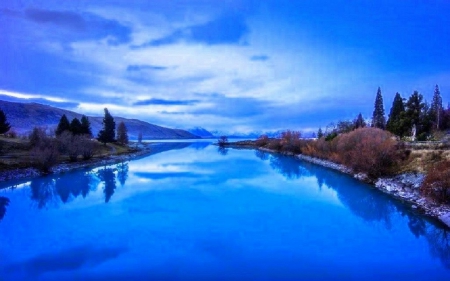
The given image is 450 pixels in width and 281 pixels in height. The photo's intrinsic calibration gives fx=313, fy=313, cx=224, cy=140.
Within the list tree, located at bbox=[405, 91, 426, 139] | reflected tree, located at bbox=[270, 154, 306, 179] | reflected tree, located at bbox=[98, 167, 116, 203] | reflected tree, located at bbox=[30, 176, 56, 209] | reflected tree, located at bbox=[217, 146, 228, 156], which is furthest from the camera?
reflected tree, located at bbox=[217, 146, 228, 156]

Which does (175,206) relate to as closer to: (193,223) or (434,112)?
(193,223)

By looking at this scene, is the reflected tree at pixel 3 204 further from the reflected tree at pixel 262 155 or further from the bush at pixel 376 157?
the reflected tree at pixel 262 155

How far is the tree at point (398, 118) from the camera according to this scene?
4112 centimetres

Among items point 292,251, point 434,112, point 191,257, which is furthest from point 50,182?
point 434,112

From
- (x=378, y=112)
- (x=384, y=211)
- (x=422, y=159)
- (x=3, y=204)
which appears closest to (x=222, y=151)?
(x=378, y=112)

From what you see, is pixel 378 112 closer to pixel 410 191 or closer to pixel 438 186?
pixel 410 191

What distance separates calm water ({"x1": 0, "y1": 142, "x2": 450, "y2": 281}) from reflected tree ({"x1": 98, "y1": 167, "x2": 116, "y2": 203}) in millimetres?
359

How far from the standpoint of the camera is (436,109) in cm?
4809

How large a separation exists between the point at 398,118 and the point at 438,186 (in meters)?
31.7

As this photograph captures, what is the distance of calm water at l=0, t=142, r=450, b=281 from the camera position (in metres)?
9.07

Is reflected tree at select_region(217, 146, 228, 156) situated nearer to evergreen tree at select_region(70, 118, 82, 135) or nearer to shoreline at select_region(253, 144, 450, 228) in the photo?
evergreen tree at select_region(70, 118, 82, 135)

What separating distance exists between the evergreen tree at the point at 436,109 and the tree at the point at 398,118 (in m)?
4.71

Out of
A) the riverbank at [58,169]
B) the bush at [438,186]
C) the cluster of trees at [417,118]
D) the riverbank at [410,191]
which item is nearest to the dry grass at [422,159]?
the riverbank at [410,191]

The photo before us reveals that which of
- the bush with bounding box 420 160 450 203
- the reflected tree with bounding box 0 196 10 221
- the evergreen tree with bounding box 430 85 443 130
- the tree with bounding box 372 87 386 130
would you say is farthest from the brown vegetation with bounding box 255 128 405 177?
the reflected tree with bounding box 0 196 10 221
